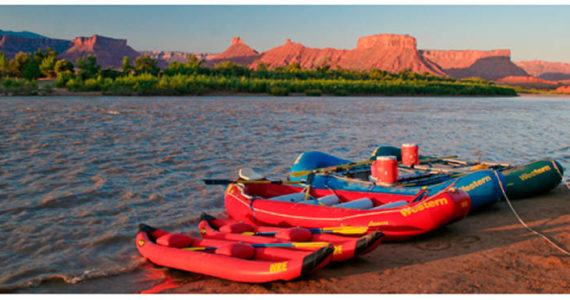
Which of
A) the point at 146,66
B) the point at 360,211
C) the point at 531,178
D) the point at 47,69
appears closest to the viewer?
the point at 360,211

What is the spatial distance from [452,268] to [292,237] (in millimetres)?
1678

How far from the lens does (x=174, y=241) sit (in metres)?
5.38

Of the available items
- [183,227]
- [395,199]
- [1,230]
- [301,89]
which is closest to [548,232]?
[395,199]

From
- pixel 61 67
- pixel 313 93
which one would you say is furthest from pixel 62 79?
pixel 313 93

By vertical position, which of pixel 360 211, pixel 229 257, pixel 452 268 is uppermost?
pixel 360 211

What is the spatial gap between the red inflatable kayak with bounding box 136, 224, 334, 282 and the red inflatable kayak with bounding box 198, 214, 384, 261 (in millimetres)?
252

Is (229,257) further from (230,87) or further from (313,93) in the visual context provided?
(313,93)

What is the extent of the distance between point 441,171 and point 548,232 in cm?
235

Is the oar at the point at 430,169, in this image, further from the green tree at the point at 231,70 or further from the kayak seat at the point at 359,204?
the green tree at the point at 231,70

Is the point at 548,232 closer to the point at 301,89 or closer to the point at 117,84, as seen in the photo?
the point at 117,84

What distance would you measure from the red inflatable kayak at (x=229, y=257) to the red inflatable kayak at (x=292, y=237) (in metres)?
0.25

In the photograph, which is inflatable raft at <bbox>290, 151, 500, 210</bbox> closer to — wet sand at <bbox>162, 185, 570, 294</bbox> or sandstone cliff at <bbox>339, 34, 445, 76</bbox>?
wet sand at <bbox>162, 185, 570, 294</bbox>

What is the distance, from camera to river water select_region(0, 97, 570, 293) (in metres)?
5.71

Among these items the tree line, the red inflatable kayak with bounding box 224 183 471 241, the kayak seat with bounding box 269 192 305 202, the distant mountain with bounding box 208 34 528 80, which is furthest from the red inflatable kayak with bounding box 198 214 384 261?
the distant mountain with bounding box 208 34 528 80
